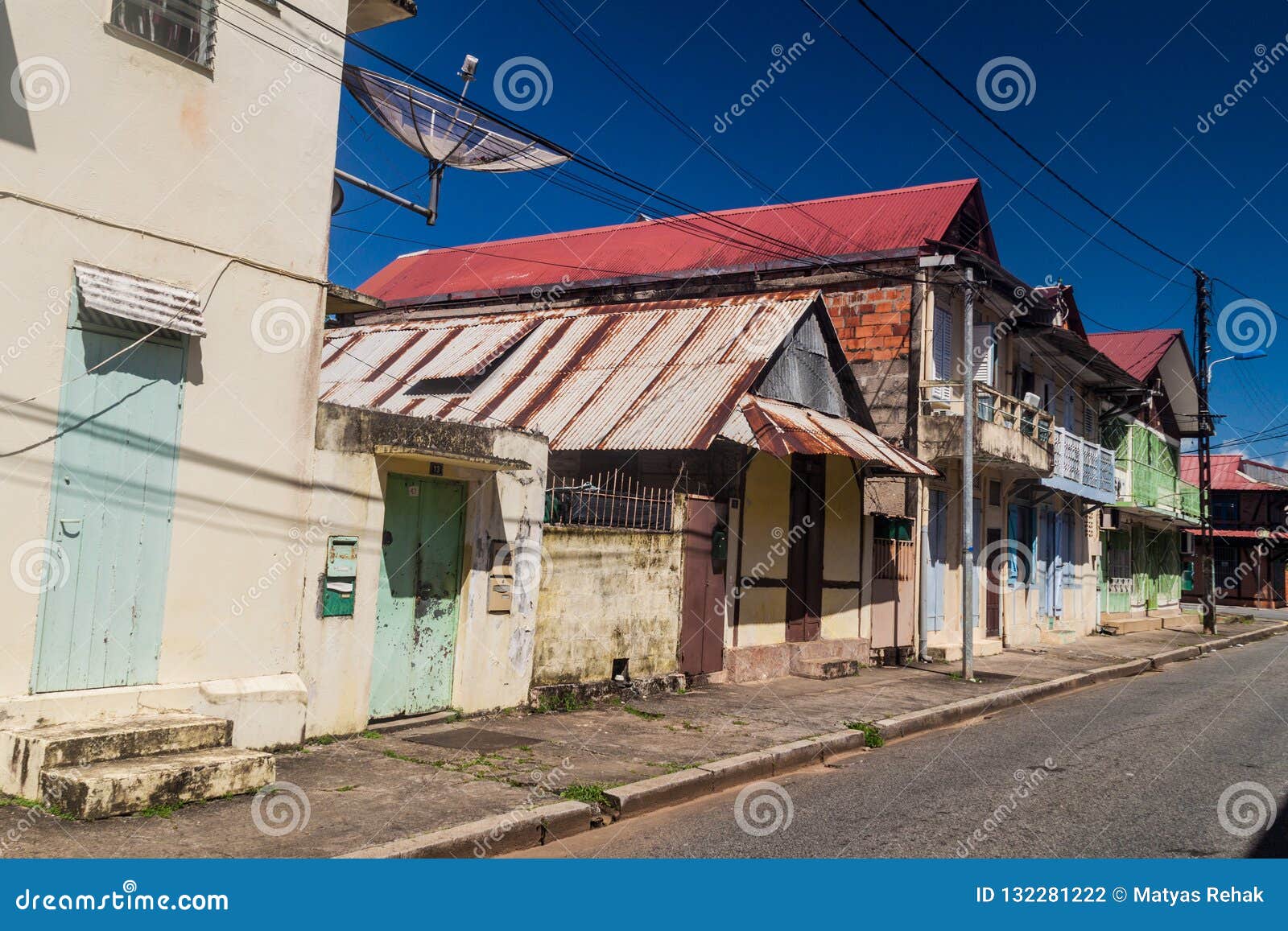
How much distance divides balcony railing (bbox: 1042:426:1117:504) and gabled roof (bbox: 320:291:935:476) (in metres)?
9.14

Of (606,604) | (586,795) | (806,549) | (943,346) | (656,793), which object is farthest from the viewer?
(943,346)

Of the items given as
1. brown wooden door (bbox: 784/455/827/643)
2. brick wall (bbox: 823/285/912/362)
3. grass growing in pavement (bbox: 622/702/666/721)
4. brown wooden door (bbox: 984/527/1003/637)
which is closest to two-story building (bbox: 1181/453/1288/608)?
brown wooden door (bbox: 984/527/1003/637)

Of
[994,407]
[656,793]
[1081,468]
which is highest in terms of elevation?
[994,407]

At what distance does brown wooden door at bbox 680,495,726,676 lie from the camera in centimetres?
1203

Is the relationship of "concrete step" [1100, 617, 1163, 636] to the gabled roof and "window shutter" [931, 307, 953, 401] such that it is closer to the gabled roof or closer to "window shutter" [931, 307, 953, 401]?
"window shutter" [931, 307, 953, 401]

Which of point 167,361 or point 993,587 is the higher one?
point 167,361

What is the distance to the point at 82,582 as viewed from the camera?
672 centimetres

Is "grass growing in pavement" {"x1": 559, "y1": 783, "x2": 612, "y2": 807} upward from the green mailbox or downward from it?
downward

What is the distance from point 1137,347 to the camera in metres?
31.7

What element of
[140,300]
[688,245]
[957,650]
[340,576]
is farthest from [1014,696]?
[140,300]

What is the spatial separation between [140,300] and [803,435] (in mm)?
7633

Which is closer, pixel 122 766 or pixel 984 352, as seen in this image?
pixel 122 766

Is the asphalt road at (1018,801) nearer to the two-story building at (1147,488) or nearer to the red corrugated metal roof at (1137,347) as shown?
the two-story building at (1147,488)

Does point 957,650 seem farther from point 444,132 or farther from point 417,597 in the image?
point 444,132
